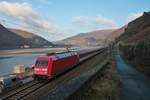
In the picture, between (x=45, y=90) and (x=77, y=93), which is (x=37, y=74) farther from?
(x=77, y=93)

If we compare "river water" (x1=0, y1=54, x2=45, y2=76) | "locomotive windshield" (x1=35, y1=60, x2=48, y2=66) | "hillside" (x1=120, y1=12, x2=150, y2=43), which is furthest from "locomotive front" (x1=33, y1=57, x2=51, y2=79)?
"hillside" (x1=120, y1=12, x2=150, y2=43)

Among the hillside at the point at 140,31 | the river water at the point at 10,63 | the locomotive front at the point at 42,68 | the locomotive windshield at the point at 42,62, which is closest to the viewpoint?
the locomotive front at the point at 42,68

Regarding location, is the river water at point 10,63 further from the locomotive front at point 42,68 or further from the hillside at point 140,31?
the hillside at point 140,31

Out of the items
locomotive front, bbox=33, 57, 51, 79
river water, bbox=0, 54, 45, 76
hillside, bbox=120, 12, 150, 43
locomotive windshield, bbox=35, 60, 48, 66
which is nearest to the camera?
locomotive front, bbox=33, 57, 51, 79

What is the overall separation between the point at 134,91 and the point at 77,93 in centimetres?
1595

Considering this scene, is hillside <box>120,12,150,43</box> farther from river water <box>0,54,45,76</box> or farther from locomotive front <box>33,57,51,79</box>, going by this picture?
locomotive front <box>33,57,51,79</box>

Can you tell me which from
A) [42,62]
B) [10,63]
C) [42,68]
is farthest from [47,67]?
[10,63]

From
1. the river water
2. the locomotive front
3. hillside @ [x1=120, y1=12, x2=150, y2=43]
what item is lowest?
the river water

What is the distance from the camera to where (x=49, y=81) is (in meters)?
33.2

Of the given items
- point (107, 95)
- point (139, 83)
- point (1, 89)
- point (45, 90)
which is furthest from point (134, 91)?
point (1, 89)

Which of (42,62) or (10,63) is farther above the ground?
(42,62)

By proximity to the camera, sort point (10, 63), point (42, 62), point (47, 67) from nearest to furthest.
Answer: point (47, 67) → point (42, 62) → point (10, 63)

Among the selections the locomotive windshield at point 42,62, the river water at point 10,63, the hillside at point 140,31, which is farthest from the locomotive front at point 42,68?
the hillside at point 140,31

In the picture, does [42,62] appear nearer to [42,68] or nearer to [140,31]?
[42,68]
